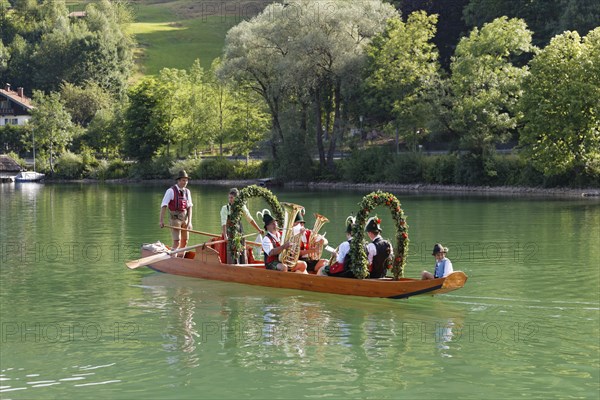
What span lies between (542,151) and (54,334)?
4288cm

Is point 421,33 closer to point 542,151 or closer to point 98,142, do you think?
point 542,151

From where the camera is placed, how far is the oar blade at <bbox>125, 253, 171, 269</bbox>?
24250 millimetres

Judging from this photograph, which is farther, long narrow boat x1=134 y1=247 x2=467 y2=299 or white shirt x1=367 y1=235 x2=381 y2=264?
white shirt x1=367 y1=235 x2=381 y2=264

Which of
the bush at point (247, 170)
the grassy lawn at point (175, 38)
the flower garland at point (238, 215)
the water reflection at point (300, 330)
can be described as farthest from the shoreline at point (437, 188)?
the grassy lawn at point (175, 38)

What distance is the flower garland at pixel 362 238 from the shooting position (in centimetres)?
2048

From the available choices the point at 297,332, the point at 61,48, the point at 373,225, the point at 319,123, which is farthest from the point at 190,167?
the point at 297,332

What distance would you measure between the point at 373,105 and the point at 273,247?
50.0m

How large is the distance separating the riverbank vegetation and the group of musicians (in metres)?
35.8

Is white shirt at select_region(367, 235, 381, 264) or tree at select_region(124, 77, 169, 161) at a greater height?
tree at select_region(124, 77, 169, 161)

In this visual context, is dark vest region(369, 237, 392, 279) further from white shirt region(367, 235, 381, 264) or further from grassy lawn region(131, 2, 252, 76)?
grassy lawn region(131, 2, 252, 76)

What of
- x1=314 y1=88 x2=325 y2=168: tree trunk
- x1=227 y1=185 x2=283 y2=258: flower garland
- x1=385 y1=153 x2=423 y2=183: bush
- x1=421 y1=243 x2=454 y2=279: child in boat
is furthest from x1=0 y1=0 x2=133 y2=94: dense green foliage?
x1=421 y1=243 x2=454 y2=279: child in boat

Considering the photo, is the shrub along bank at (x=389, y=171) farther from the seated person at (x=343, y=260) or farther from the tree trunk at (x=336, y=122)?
the seated person at (x=343, y=260)

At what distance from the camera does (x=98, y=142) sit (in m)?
108

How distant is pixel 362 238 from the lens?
20.4 meters
